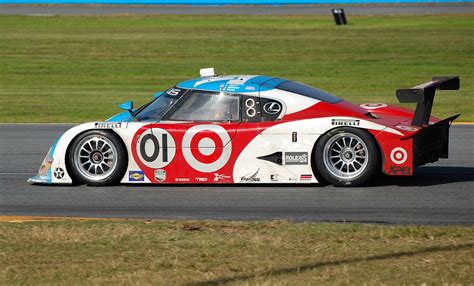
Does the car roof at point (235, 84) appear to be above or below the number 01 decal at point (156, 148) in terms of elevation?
above

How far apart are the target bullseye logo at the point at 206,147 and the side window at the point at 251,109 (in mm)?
317

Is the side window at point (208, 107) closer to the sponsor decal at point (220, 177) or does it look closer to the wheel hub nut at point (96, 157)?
the sponsor decal at point (220, 177)

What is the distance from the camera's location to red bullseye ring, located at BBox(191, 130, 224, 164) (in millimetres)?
10812

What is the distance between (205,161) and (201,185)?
1.55 ft

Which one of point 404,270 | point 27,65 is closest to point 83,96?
point 27,65

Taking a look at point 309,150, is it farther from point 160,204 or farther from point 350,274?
point 350,274

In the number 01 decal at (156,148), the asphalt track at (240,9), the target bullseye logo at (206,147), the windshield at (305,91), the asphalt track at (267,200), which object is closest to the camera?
the asphalt track at (267,200)

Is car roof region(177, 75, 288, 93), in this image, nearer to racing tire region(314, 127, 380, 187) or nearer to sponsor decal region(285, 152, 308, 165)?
sponsor decal region(285, 152, 308, 165)

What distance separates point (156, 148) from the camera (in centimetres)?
1092

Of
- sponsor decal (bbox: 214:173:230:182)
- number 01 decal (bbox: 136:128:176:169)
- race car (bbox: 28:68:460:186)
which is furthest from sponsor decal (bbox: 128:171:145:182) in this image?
sponsor decal (bbox: 214:173:230:182)

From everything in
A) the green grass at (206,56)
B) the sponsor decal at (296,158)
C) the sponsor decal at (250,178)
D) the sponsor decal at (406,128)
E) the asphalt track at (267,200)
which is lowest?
the asphalt track at (267,200)

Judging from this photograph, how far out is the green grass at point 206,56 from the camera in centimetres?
2270

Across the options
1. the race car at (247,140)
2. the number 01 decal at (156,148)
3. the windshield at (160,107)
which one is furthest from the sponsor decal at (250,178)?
the windshield at (160,107)

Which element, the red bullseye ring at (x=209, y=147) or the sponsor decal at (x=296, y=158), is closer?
the sponsor decal at (x=296, y=158)
